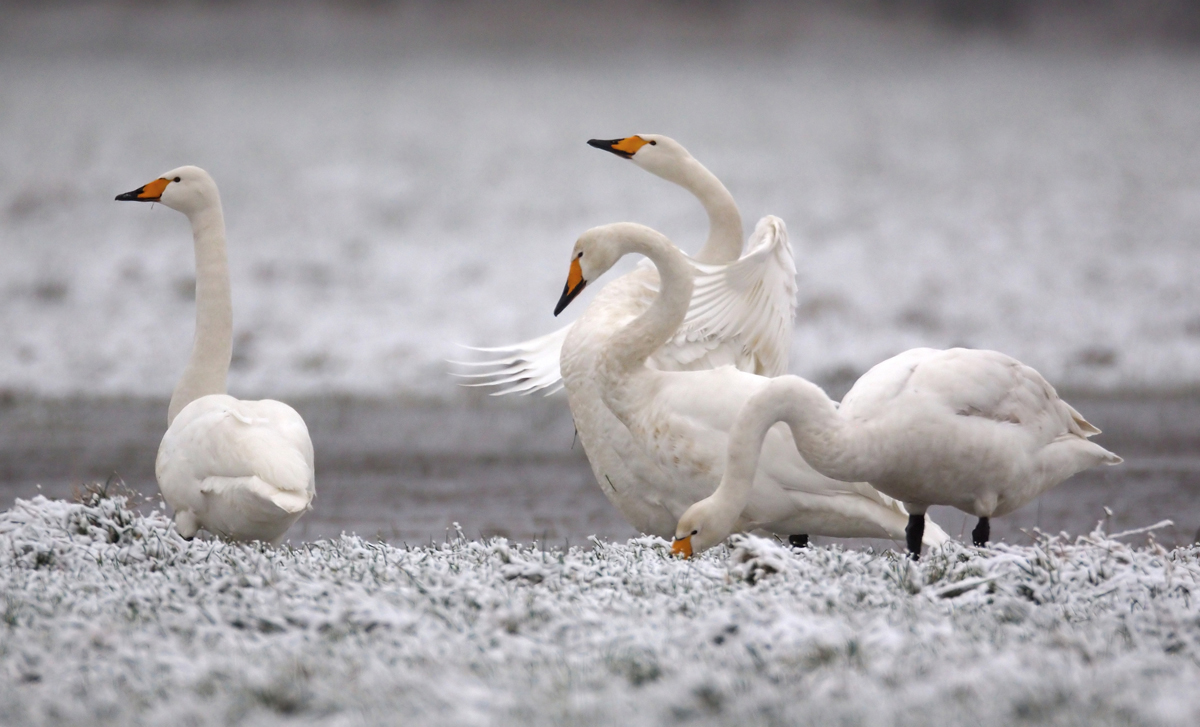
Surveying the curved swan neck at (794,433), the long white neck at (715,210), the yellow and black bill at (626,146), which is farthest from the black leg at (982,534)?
the yellow and black bill at (626,146)

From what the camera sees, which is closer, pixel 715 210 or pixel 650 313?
pixel 650 313

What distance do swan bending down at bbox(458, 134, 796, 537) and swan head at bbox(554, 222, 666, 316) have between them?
340 millimetres

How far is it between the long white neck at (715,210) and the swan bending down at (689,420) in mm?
884

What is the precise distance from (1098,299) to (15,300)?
12.5 metres

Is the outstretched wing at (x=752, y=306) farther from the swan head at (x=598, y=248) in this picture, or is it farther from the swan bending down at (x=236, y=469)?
the swan bending down at (x=236, y=469)

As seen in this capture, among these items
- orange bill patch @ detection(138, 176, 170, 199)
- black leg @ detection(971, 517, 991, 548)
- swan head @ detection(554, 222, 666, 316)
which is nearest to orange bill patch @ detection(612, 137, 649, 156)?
swan head @ detection(554, 222, 666, 316)

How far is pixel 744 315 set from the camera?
6402 mm

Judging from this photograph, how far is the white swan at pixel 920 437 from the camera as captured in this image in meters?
4.80

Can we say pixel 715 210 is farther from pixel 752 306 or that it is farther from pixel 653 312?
pixel 653 312

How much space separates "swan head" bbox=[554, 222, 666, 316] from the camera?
5.82 m

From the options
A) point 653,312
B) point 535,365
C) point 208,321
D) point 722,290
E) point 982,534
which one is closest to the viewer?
point 982,534

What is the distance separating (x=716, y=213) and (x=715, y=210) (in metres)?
0.02

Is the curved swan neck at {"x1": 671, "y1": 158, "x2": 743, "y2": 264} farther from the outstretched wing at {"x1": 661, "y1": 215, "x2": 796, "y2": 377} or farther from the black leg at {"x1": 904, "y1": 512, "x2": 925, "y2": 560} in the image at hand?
the black leg at {"x1": 904, "y1": 512, "x2": 925, "y2": 560}

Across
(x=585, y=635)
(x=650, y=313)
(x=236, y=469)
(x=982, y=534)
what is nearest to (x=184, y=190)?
(x=236, y=469)
